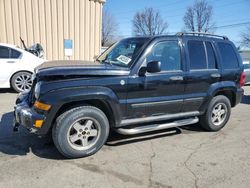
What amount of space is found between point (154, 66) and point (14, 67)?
5793mm

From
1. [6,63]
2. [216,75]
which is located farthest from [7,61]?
[216,75]

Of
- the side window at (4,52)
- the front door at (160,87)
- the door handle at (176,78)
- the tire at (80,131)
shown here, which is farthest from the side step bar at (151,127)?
the side window at (4,52)

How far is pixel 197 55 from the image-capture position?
4.60 meters

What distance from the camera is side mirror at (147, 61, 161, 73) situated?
12.4ft

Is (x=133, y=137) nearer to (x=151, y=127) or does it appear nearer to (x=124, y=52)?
(x=151, y=127)

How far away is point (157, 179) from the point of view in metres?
3.21

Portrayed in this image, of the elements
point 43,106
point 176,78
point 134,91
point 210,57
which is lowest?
point 43,106

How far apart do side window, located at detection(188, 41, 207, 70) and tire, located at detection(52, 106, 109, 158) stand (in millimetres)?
1921

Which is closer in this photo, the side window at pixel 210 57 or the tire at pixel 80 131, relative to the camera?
the tire at pixel 80 131

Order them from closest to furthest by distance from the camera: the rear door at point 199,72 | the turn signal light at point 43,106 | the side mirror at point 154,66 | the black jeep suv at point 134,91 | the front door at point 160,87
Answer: the turn signal light at point 43,106 → the black jeep suv at point 134,91 → the side mirror at point 154,66 → the front door at point 160,87 → the rear door at point 199,72

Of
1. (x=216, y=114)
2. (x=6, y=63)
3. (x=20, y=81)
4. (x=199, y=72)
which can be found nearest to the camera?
(x=199, y=72)

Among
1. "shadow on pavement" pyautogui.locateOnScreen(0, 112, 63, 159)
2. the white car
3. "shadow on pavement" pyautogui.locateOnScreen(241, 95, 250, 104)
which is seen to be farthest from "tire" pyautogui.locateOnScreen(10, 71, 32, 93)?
"shadow on pavement" pyautogui.locateOnScreen(241, 95, 250, 104)

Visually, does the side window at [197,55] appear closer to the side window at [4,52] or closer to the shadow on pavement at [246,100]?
the shadow on pavement at [246,100]

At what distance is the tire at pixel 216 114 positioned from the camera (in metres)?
4.92
